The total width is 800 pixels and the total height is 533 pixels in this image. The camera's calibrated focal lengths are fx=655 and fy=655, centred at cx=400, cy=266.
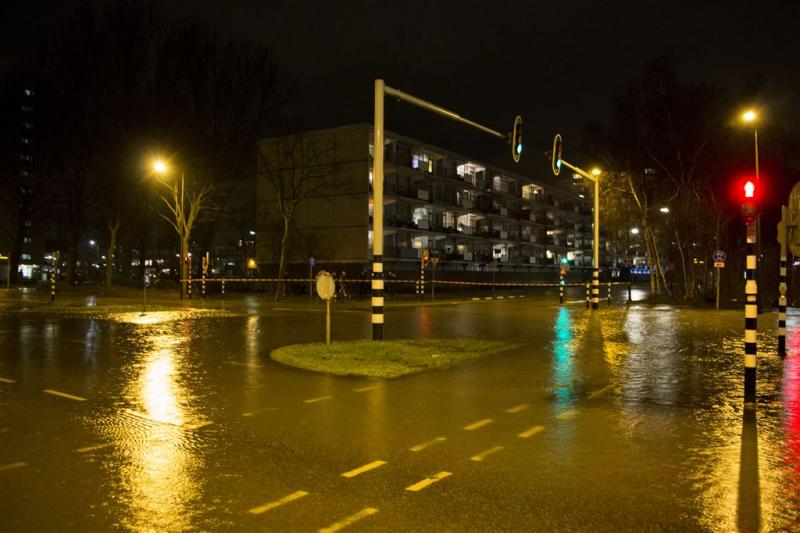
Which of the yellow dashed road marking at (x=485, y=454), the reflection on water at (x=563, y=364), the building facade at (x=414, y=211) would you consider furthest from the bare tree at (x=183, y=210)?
the yellow dashed road marking at (x=485, y=454)

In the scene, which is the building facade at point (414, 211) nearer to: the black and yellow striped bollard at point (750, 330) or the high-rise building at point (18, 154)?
the high-rise building at point (18, 154)

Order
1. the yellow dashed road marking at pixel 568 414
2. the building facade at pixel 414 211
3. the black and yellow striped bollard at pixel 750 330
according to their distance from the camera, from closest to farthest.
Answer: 1. the yellow dashed road marking at pixel 568 414
2. the black and yellow striped bollard at pixel 750 330
3. the building facade at pixel 414 211

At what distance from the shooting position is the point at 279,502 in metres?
5.05

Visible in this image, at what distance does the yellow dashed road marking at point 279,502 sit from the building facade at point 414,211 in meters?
38.0

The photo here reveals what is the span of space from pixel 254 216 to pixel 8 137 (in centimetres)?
2090

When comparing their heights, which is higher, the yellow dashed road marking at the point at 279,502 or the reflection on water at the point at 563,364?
the reflection on water at the point at 563,364

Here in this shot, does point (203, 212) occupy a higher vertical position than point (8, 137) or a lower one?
lower

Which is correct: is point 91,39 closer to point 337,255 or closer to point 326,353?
point 337,255

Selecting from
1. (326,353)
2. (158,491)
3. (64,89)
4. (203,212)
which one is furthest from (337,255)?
(158,491)

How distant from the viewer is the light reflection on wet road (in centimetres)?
486

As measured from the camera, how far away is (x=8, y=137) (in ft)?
164

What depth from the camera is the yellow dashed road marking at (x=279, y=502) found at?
488 cm

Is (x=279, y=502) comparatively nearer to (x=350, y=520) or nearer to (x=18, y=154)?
(x=350, y=520)

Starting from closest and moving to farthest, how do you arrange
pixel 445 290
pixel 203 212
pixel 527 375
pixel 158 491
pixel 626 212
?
1. pixel 158 491
2. pixel 527 375
3. pixel 626 212
4. pixel 203 212
5. pixel 445 290
